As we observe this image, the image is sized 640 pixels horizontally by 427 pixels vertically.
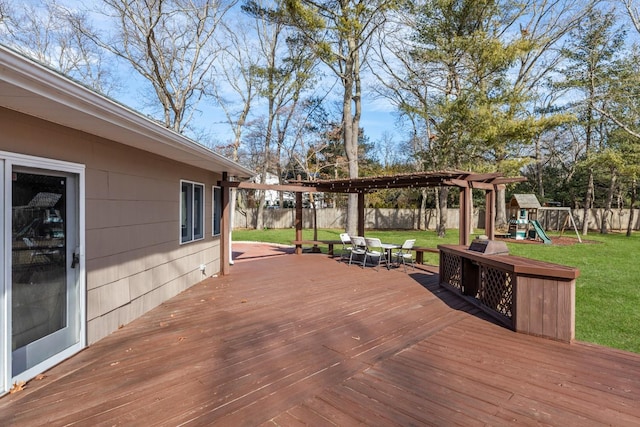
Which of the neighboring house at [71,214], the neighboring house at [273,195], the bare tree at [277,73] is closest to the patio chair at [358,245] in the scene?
the neighboring house at [71,214]

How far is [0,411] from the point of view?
228cm

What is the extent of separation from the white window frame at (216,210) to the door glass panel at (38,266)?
159 inches

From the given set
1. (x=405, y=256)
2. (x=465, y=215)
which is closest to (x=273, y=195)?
(x=405, y=256)

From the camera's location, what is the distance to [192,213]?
20.3 feet

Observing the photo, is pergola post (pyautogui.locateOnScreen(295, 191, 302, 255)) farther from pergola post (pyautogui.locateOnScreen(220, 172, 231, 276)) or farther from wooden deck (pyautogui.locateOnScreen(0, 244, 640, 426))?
wooden deck (pyautogui.locateOnScreen(0, 244, 640, 426))

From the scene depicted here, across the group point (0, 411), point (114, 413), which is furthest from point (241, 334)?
point (0, 411)

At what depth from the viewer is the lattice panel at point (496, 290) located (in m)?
4.20

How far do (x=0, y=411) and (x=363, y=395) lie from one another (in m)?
2.53

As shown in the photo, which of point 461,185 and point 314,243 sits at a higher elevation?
point 461,185

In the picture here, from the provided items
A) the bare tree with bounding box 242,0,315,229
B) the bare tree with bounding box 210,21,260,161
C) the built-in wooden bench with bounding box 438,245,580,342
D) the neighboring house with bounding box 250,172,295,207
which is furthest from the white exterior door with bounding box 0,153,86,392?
the neighboring house with bounding box 250,172,295,207

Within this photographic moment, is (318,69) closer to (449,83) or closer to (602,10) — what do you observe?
(449,83)

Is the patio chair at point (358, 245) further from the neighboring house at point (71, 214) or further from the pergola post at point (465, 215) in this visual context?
the neighboring house at point (71, 214)

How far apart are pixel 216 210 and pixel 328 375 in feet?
18.2

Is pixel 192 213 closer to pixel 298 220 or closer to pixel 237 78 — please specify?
pixel 298 220
